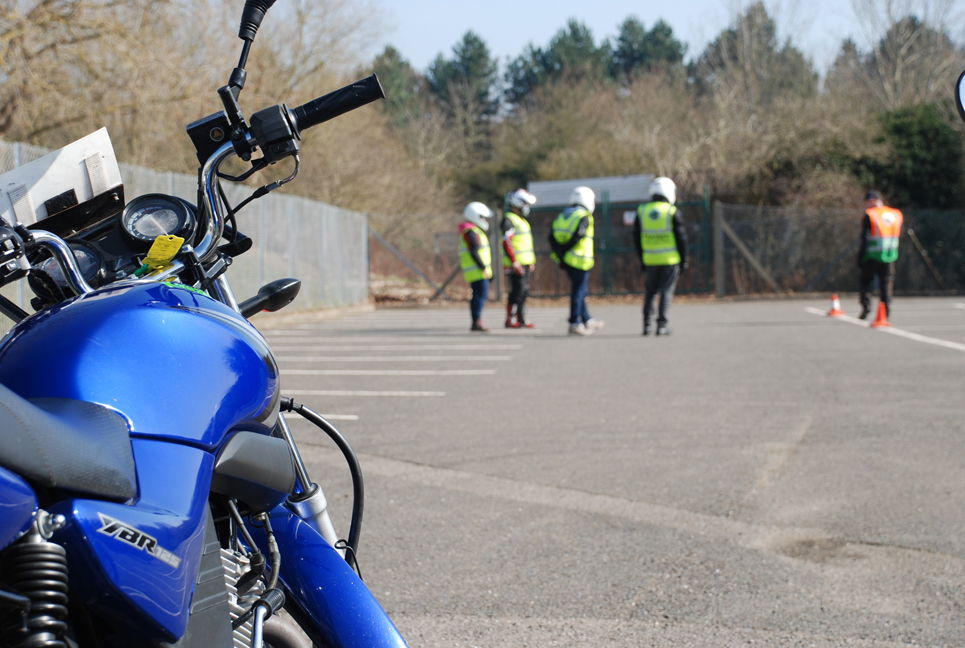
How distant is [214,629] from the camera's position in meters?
1.39

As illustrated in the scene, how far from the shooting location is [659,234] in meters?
11.8

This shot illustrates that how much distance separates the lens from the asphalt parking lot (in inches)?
118

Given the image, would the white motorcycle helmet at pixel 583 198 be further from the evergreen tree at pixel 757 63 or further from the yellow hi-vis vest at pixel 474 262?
the evergreen tree at pixel 757 63

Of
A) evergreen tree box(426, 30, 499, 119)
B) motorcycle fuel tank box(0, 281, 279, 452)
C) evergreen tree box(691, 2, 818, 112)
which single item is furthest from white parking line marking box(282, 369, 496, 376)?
evergreen tree box(426, 30, 499, 119)

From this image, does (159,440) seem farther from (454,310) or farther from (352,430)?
(454,310)

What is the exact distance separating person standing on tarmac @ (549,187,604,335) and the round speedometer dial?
10499 millimetres

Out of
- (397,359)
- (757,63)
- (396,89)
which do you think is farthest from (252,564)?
(396,89)

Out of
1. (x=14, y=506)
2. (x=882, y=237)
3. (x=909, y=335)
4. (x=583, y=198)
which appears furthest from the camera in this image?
(x=882, y=237)

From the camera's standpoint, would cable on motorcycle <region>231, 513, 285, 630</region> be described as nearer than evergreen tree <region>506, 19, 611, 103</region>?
Yes

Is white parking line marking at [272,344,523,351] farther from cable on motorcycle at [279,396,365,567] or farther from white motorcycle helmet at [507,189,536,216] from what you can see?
cable on motorcycle at [279,396,365,567]

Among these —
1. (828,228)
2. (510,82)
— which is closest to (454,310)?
(828,228)

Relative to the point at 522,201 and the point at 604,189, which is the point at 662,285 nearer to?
the point at 522,201

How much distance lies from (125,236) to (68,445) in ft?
3.02

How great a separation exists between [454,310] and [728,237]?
23.2ft
